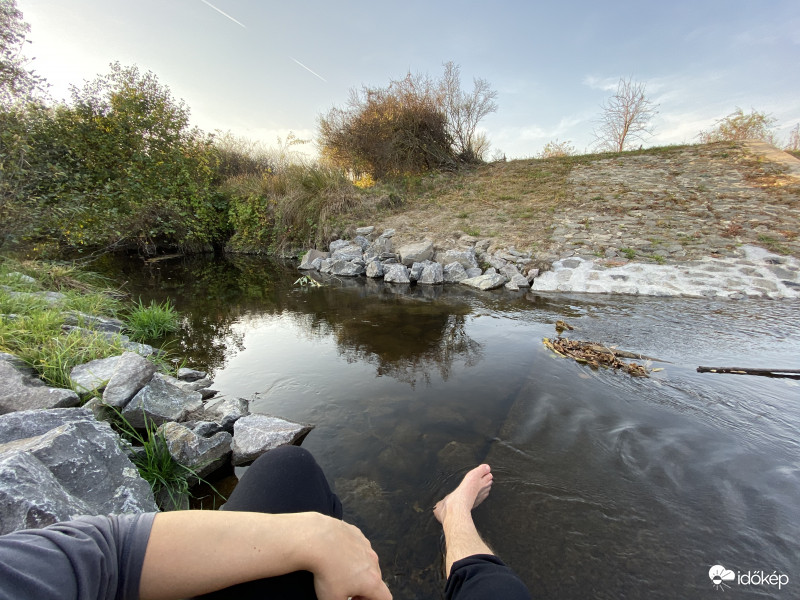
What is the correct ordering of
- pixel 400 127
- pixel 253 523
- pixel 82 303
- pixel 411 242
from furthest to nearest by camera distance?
1. pixel 400 127
2. pixel 411 242
3. pixel 82 303
4. pixel 253 523

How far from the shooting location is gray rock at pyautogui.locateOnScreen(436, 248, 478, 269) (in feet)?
24.9

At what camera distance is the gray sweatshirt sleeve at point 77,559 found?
54 cm

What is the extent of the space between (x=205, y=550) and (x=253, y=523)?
0.11m

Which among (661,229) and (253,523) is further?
(661,229)

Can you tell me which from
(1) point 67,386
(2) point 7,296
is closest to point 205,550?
(1) point 67,386

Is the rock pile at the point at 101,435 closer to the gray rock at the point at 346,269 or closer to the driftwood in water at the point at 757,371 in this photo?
the driftwood in water at the point at 757,371

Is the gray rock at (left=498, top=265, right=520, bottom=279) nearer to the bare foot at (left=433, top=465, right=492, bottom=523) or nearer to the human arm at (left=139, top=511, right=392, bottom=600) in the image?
the bare foot at (left=433, top=465, right=492, bottom=523)

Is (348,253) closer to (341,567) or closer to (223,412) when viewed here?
(223,412)

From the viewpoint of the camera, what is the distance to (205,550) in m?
0.77

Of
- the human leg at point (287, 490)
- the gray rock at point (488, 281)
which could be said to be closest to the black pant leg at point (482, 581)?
the human leg at point (287, 490)

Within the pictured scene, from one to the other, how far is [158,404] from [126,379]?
0.27 meters

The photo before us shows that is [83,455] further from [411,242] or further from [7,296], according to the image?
[411,242]

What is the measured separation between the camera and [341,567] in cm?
87

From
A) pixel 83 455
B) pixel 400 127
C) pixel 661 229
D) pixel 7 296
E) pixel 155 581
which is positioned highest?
pixel 400 127
